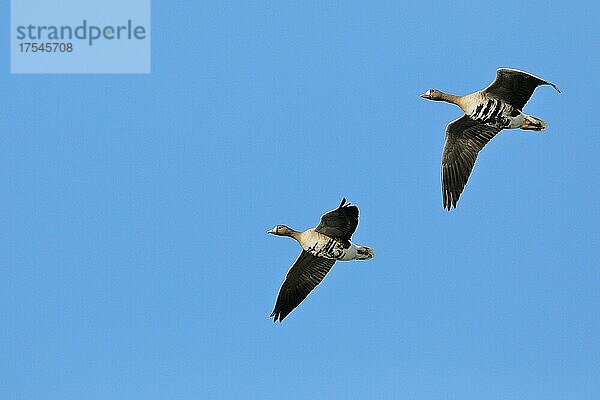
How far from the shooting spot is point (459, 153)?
3378 cm

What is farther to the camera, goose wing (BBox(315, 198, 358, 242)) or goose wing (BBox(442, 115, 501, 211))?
goose wing (BBox(442, 115, 501, 211))

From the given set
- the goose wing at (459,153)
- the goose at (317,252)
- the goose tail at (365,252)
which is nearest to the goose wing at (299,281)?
the goose at (317,252)

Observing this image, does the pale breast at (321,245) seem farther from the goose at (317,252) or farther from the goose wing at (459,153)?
the goose wing at (459,153)

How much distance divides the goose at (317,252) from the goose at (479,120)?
3544 mm

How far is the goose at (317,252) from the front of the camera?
100 ft

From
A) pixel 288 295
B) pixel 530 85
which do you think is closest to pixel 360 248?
pixel 288 295

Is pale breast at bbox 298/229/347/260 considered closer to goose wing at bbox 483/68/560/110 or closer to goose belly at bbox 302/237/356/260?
goose belly at bbox 302/237/356/260

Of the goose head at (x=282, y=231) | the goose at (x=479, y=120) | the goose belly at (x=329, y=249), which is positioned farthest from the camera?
the goose head at (x=282, y=231)

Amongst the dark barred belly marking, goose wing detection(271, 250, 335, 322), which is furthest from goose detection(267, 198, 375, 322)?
the dark barred belly marking

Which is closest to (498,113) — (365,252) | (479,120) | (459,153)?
(479,120)

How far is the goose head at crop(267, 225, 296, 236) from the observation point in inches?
1314

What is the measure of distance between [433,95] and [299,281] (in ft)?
21.3

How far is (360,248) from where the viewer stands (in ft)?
105

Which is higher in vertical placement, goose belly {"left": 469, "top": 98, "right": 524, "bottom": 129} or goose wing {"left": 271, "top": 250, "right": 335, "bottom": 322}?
goose belly {"left": 469, "top": 98, "right": 524, "bottom": 129}
